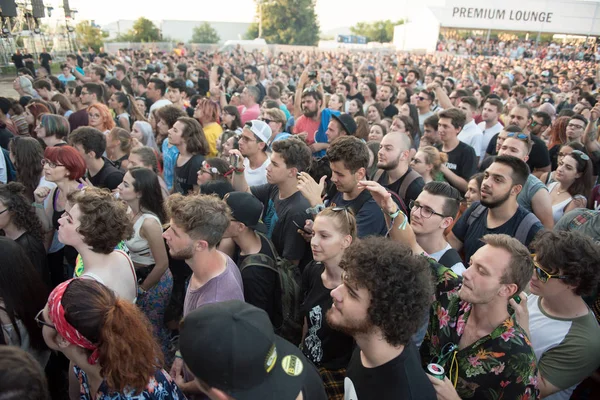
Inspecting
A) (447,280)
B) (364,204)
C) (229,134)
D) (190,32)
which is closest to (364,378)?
(447,280)

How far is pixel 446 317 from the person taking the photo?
237 cm

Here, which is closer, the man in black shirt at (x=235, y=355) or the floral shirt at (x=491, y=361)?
the man in black shirt at (x=235, y=355)

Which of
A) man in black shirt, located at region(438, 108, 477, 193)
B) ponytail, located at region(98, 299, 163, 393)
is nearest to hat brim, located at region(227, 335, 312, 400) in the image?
ponytail, located at region(98, 299, 163, 393)

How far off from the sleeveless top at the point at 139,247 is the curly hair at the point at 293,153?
131cm

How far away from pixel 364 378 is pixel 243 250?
144 cm

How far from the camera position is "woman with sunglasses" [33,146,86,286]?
3777 mm

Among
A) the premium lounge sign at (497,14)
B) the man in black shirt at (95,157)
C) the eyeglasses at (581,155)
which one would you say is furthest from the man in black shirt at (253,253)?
the premium lounge sign at (497,14)

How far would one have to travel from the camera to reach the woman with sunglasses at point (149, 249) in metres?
3.41

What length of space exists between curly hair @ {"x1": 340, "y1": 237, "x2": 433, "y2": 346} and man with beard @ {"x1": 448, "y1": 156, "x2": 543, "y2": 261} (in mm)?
1807

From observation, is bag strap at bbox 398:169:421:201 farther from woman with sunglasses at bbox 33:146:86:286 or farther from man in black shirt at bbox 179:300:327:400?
woman with sunglasses at bbox 33:146:86:286

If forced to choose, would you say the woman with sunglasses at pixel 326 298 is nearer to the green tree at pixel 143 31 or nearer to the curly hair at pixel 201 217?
the curly hair at pixel 201 217

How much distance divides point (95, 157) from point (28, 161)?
2.24ft

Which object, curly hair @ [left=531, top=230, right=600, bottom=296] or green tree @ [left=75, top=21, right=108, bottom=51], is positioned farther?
green tree @ [left=75, top=21, right=108, bottom=51]

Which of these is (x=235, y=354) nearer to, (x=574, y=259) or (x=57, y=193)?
(x=574, y=259)
